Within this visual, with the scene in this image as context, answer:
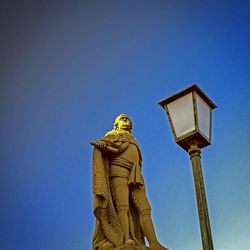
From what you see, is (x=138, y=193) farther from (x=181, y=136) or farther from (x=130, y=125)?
(x=181, y=136)

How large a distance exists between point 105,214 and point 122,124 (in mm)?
2020

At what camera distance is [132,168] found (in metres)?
9.20

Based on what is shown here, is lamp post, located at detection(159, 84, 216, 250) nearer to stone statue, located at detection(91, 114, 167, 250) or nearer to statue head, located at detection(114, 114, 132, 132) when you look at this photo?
stone statue, located at detection(91, 114, 167, 250)

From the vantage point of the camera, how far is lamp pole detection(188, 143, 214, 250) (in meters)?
4.73

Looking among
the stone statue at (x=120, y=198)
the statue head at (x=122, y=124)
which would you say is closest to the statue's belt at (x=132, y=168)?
the stone statue at (x=120, y=198)

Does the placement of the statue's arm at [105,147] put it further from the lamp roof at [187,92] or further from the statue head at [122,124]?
the lamp roof at [187,92]

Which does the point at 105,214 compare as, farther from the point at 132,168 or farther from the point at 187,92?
the point at 187,92

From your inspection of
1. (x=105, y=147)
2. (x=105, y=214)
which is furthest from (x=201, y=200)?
(x=105, y=147)

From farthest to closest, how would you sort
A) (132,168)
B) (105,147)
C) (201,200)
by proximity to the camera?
(132,168)
(105,147)
(201,200)

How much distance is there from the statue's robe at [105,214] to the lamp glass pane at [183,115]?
3.66m

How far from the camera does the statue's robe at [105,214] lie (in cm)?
849

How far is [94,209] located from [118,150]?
1.17 meters

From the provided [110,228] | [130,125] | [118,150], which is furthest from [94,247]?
[130,125]

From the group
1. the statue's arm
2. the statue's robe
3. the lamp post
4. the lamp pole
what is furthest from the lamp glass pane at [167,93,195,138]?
the statue's arm
